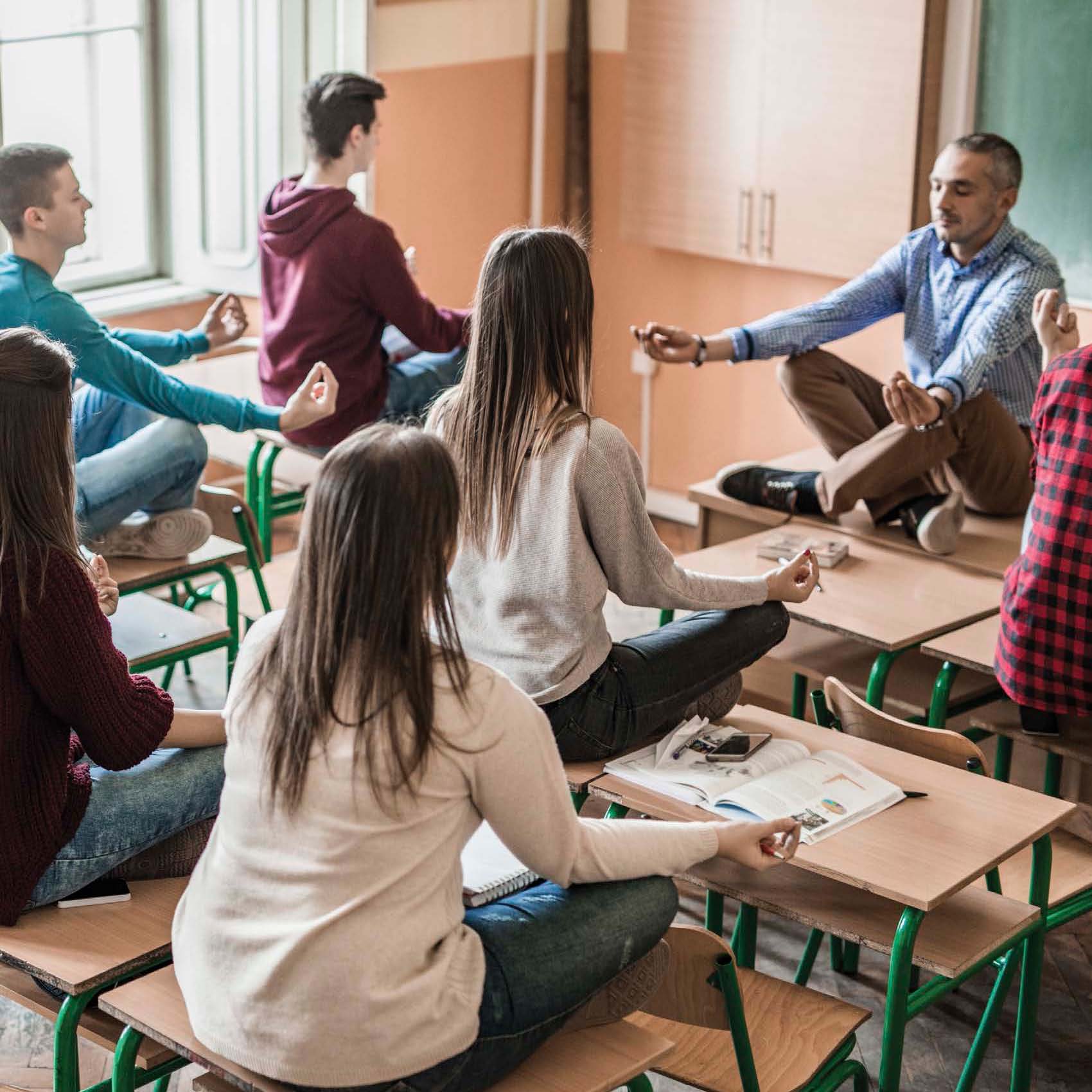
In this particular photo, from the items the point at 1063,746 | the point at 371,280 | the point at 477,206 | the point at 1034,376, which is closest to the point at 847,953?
the point at 1063,746

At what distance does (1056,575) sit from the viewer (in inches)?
113

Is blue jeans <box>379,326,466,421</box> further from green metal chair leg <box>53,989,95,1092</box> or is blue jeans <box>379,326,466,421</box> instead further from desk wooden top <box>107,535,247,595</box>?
green metal chair leg <box>53,989,95,1092</box>

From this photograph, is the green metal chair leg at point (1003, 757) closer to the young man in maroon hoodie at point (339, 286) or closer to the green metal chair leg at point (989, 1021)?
the green metal chair leg at point (989, 1021)

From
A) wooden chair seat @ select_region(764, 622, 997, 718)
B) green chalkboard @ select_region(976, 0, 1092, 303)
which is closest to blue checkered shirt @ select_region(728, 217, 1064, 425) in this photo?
wooden chair seat @ select_region(764, 622, 997, 718)

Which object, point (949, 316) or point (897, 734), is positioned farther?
point (949, 316)

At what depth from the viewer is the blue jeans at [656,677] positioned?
8.54 ft

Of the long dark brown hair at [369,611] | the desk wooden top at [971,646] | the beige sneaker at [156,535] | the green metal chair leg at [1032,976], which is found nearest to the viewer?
the long dark brown hair at [369,611]

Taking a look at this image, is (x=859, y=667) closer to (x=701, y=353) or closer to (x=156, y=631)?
(x=701, y=353)

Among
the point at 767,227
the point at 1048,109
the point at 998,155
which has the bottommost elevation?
the point at 767,227

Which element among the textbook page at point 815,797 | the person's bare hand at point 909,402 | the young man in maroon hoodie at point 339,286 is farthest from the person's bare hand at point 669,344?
the textbook page at point 815,797

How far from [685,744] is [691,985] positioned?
0.55 meters

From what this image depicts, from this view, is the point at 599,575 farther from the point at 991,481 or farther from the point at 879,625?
the point at 991,481

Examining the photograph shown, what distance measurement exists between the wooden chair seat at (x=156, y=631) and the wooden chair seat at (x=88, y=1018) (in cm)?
91

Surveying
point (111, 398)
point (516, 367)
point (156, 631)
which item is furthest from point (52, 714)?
point (111, 398)
